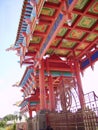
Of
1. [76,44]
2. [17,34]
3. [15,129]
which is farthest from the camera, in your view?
[15,129]

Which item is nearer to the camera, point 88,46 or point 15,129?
point 88,46

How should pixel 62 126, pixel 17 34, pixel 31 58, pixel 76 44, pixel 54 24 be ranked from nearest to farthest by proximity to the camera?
pixel 62 126, pixel 54 24, pixel 17 34, pixel 76 44, pixel 31 58

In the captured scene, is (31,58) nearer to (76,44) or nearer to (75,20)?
(76,44)

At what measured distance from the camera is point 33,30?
8.61 metres

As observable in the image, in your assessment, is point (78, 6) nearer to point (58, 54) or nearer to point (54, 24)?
point (54, 24)

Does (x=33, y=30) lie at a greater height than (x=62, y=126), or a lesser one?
greater

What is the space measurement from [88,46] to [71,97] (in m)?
4.55

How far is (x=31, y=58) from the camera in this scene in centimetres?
1173

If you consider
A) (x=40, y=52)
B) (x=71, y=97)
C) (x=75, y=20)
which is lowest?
(x=71, y=97)

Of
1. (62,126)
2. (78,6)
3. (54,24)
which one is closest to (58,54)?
(54,24)

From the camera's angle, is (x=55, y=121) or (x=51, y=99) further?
(x=51, y=99)

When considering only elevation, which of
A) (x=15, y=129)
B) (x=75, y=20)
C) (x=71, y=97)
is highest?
(x=75, y=20)

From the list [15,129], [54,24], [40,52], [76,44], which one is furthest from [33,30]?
[15,129]

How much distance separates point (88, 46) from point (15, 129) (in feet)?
58.1
